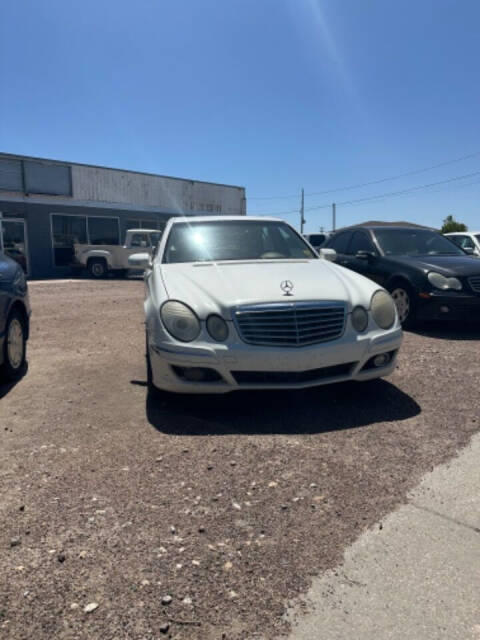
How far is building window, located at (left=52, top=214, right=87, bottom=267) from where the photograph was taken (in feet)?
65.5

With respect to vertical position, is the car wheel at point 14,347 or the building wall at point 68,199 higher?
the building wall at point 68,199

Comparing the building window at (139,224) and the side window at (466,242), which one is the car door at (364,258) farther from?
the building window at (139,224)

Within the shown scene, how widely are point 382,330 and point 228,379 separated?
1318 mm

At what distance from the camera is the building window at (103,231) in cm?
2120

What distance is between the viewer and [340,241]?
28.3 feet

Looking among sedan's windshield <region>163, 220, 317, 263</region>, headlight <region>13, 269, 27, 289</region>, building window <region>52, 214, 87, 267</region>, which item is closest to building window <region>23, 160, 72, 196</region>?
building window <region>52, 214, 87, 267</region>

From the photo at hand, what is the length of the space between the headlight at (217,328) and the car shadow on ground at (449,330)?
394 cm

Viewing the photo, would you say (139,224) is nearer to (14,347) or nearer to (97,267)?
(97,267)

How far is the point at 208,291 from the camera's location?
3701mm

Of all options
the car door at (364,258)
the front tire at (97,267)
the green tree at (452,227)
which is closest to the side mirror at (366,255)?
A: the car door at (364,258)

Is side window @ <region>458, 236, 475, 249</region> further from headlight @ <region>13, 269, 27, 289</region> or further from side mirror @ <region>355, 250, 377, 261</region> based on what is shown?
headlight @ <region>13, 269, 27, 289</region>

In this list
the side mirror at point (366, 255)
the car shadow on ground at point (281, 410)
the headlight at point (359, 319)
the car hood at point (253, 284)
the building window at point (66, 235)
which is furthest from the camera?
the building window at point (66, 235)

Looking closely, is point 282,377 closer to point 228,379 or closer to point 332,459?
point 228,379

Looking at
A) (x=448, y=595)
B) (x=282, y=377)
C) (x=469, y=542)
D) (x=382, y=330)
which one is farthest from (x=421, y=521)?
(x=382, y=330)
